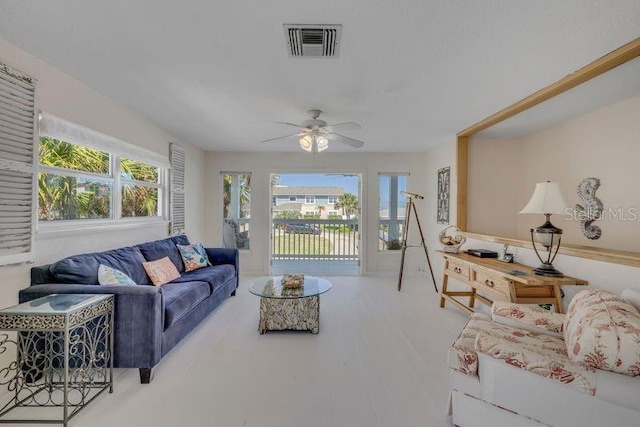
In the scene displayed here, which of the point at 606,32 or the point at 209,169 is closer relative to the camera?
the point at 606,32

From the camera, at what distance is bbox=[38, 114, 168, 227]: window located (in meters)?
2.42

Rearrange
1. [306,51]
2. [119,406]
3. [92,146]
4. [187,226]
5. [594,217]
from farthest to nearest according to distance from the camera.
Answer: [187,226] < [594,217] < [92,146] < [306,51] < [119,406]

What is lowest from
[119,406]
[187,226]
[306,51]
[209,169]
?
[119,406]

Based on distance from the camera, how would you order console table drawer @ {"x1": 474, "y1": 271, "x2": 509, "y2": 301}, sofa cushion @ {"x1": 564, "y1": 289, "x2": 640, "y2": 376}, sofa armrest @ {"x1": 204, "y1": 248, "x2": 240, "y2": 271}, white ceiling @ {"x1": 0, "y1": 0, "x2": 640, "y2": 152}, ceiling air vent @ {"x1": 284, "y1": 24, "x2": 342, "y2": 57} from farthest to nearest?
sofa armrest @ {"x1": 204, "y1": 248, "x2": 240, "y2": 271}
console table drawer @ {"x1": 474, "y1": 271, "x2": 509, "y2": 301}
ceiling air vent @ {"x1": 284, "y1": 24, "x2": 342, "y2": 57}
white ceiling @ {"x1": 0, "y1": 0, "x2": 640, "y2": 152}
sofa cushion @ {"x1": 564, "y1": 289, "x2": 640, "y2": 376}

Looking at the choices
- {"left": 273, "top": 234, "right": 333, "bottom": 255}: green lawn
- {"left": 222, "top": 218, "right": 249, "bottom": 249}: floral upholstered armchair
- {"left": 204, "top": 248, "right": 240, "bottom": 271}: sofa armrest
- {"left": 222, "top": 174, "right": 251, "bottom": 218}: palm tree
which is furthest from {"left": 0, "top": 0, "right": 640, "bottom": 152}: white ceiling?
{"left": 273, "top": 234, "right": 333, "bottom": 255}: green lawn

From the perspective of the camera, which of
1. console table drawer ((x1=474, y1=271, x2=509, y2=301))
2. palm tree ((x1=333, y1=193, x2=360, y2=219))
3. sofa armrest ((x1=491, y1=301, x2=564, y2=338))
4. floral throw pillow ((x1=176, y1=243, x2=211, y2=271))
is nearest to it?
sofa armrest ((x1=491, y1=301, x2=564, y2=338))

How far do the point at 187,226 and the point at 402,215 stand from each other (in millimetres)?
3936

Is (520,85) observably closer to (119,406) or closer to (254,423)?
(254,423)

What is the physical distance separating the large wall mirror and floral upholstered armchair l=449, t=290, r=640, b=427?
35.6 inches

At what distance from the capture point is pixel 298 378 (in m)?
2.20

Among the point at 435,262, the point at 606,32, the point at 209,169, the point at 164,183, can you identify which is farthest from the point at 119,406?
the point at 435,262

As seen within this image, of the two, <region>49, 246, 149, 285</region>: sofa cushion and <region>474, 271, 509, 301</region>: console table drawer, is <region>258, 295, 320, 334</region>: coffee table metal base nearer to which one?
<region>49, 246, 149, 285</region>: sofa cushion

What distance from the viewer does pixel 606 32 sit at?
1773 millimetres

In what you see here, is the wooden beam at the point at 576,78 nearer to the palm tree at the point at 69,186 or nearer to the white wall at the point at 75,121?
the white wall at the point at 75,121
